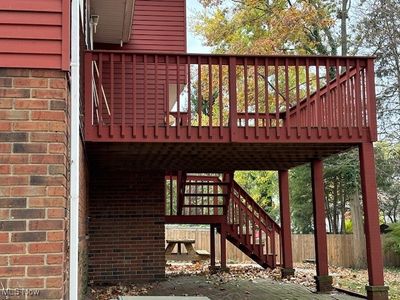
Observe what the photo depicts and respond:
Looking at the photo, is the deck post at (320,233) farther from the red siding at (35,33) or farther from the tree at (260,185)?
the tree at (260,185)

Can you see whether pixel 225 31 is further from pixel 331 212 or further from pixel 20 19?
pixel 20 19

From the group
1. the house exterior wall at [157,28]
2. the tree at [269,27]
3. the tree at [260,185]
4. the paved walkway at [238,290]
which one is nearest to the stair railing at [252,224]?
the paved walkway at [238,290]

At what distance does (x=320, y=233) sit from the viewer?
10.9m

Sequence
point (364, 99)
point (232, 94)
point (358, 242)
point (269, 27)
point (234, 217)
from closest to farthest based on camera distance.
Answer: point (232, 94), point (364, 99), point (234, 217), point (358, 242), point (269, 27)

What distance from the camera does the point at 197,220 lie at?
14203mm

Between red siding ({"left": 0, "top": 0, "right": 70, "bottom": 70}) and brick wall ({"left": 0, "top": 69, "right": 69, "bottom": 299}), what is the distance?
10 centimetres

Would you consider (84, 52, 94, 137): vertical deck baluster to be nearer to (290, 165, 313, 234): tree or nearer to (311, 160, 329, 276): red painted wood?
(311, 160, 329, 276): red painted wood

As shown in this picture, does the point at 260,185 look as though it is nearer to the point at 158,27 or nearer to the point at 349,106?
the point at 158,27

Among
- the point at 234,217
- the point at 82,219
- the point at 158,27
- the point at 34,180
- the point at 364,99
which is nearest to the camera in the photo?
the point at 34,180

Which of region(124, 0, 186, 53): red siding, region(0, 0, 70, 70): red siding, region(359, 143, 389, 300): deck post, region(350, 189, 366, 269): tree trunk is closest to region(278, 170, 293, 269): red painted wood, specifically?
region(124, 0, 186, 53): red siding

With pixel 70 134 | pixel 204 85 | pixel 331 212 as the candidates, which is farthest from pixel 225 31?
pixel 70 134

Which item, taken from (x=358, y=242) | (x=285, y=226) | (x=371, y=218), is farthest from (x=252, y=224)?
(x=358, y=242)

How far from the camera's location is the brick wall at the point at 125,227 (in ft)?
38.5

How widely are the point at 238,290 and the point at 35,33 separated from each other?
25.1 ft
